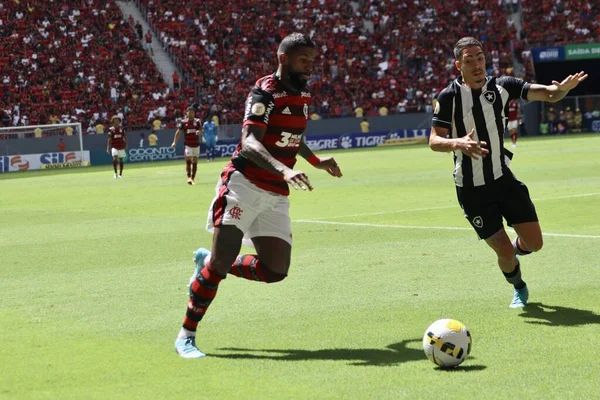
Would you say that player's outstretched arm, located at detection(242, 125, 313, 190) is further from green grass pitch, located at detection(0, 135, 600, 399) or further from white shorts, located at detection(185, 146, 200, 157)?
white shorts, located at detection(185, 146, 200, 157)

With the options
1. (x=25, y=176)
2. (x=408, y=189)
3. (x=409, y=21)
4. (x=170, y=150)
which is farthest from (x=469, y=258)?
(x=409, y=21)

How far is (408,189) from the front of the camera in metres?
24.1

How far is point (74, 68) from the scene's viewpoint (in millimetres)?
51500

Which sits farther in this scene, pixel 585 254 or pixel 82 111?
pixel 82 111

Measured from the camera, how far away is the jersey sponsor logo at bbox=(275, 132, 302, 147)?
7836 mm

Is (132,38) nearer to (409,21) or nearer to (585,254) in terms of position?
(409,21)

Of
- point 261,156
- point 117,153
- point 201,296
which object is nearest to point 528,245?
point 261,156

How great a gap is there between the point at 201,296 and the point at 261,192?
0.94 meters

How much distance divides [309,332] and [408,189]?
636 inches

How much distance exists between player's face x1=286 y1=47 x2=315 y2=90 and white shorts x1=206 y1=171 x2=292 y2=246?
834 millimetres

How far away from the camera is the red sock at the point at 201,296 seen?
745 cm

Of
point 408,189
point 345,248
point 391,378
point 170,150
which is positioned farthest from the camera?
point 170,150

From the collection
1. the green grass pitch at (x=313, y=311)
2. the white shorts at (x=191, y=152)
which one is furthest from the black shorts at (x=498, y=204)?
the white shorts at (x=191, y=152)

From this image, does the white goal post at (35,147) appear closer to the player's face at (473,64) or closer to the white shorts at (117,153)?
the white shorts at (117,153)
